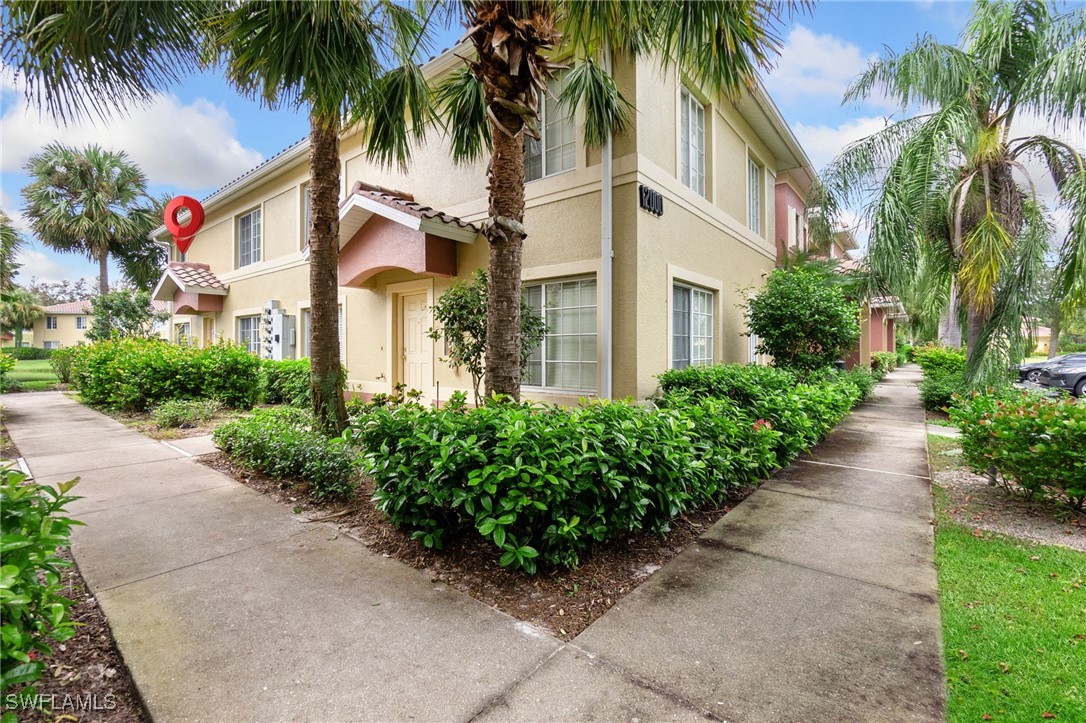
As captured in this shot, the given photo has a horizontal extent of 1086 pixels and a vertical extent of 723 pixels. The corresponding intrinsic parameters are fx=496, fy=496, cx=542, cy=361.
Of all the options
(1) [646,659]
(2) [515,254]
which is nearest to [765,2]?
(2) [515,254]

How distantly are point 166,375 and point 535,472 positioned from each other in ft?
36.3

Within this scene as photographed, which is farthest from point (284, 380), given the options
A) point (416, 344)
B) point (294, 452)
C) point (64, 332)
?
point (64, 332)

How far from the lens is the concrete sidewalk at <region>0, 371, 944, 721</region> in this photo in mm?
2330

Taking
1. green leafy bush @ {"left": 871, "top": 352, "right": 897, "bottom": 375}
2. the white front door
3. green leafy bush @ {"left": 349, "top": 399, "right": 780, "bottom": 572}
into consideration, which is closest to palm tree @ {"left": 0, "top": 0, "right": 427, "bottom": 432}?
green leafy bush @ {"left": 349, "top": 399, "right": 780, "bottom": 572}

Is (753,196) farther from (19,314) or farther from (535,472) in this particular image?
(19,314)

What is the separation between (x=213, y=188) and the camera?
1655 cm

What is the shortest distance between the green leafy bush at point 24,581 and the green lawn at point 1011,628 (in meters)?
3.73

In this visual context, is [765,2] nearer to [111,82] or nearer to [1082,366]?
[111,82]

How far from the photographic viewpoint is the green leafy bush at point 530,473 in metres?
3.39

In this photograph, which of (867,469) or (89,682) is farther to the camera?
(867,469)

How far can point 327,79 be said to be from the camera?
5.00 meters

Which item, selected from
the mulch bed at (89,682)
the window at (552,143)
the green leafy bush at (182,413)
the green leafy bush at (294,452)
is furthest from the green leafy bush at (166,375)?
the mulch bed at (89,682)

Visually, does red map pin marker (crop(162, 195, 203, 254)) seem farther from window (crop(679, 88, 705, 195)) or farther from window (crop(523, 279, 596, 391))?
window (crop(679, 88, 705, 195))

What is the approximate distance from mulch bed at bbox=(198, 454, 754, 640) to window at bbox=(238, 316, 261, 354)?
41.4ft
